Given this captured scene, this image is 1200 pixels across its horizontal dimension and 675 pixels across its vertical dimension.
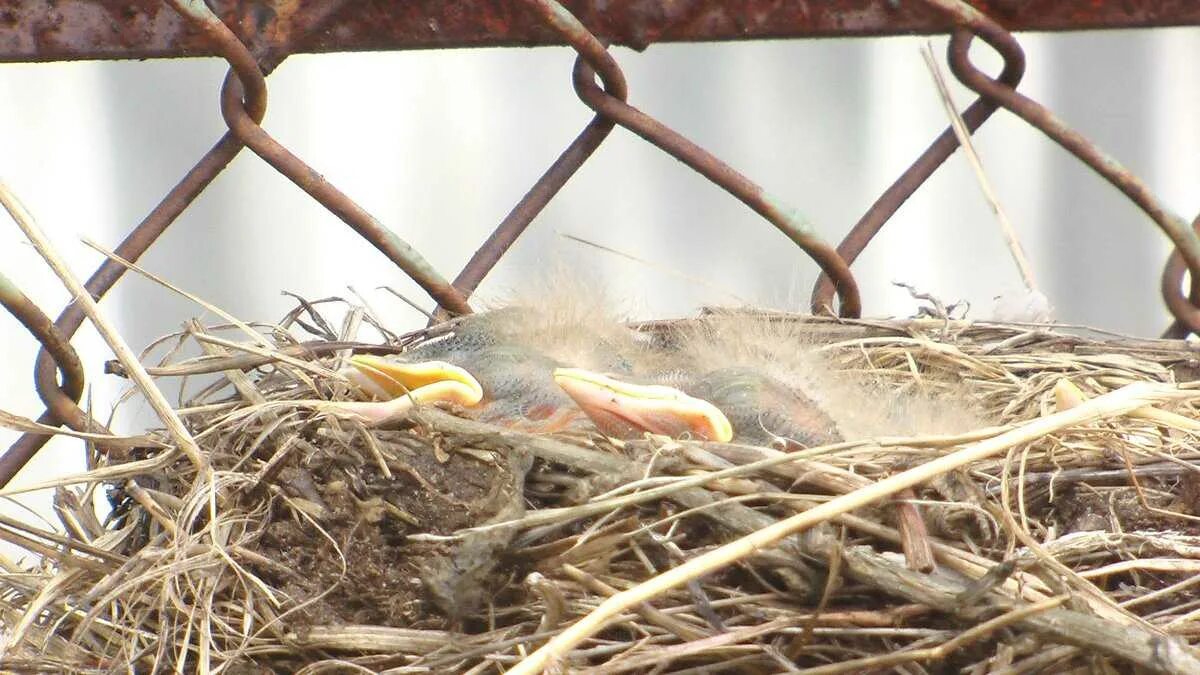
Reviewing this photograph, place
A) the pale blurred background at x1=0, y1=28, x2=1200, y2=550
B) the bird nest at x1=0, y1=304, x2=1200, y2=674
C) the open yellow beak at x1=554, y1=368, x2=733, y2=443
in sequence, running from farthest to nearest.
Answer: the pale blurred background at x1=0, y1=28, x2=1200, y2=550
the open yellow beak at x1=554, y1=368, x2=733, y2=443
the bird nest at x1=0, y1=304, x2=1200, y2=674

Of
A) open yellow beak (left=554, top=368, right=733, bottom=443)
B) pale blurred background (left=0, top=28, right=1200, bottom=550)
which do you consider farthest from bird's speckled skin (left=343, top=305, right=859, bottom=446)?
pale blurred background (left=0, top=28, right=1200, bottom=550)

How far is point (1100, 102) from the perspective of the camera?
1356mm

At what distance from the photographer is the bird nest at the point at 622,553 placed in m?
0.57

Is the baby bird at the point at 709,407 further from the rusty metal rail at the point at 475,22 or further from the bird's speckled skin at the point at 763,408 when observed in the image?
the rusty metal rail at the point at 475,22

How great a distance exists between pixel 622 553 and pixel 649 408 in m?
0.12

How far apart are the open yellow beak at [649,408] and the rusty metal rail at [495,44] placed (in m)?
0.21

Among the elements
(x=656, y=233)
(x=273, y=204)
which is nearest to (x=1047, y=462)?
(x=656, y=233)

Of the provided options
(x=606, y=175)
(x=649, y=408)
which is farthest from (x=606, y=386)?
(x=606, y=175)

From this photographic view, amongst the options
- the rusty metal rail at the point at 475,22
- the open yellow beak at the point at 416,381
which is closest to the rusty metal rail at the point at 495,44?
the rusty metal rail at the point at 475,22

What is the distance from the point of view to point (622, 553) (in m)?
0.63

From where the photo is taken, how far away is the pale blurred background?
1063 millimetres

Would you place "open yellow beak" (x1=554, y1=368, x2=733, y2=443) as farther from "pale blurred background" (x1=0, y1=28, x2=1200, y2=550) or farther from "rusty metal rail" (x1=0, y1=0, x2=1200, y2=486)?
"pale blurred background" (x1=0, y1=28, x2=1200, y2=550)

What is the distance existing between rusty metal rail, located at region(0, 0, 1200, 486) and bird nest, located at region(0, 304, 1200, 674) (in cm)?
15

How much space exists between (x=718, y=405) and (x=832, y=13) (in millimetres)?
310
